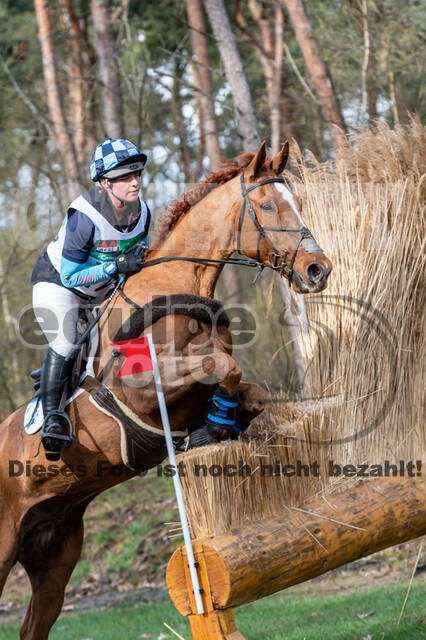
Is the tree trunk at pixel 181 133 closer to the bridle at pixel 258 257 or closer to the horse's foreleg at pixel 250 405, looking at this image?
the bridle at pixel 258 257

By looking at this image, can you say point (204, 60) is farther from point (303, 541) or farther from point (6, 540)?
point (303, 541)

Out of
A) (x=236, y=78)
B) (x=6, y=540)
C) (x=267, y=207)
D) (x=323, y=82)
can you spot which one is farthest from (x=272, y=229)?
(x=323, y=82)

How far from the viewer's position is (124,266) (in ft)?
12.6

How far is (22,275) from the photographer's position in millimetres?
14227

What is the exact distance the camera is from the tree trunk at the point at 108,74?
9766 mm

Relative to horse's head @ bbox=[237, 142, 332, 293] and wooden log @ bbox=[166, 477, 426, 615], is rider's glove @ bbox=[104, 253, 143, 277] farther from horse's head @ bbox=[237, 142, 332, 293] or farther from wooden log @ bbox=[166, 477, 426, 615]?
wooden log @ bbox=[166, 477, 426, 615]

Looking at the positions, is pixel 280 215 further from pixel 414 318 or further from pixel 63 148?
pixel 63 148

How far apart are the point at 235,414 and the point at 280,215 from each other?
104cm

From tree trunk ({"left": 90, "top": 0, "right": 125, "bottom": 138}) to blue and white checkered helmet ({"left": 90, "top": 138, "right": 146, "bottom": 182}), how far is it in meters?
5.87

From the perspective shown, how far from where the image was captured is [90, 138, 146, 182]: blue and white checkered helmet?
386 cm

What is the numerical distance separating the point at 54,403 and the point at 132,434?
18.6 inches

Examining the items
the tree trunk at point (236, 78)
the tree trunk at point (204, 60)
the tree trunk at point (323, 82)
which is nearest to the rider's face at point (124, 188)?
the tree trunk at point (236, 78)

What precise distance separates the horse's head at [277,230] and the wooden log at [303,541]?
44.3 inches

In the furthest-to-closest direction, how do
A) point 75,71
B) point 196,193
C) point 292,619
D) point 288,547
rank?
1. point 75,71
2. point 292,619
3. point 196,193
4. point 288,547
